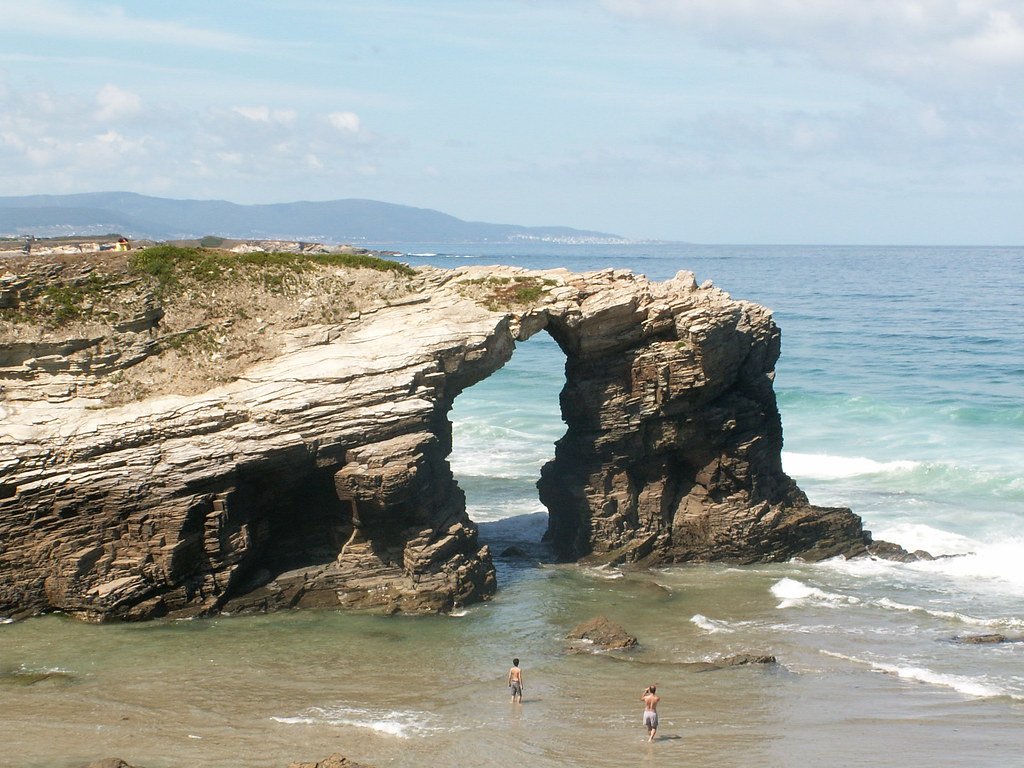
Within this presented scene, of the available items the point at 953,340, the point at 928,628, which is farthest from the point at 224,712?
the point at 953,340

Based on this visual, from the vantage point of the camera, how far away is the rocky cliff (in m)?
24.6

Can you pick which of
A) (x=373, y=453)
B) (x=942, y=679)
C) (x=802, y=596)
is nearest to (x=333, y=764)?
(x=373, y=453)

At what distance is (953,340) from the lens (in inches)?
2881

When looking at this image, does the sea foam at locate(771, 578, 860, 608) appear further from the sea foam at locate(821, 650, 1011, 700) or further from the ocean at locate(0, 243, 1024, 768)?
the sea foam at locate(821, 650, 1011, 700)

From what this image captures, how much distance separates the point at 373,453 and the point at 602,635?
250 inches

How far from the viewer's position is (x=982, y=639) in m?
25.2

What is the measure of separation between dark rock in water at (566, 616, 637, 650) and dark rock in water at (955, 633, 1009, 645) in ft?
23.7

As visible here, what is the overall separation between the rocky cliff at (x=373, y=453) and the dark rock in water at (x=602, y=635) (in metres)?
3.33

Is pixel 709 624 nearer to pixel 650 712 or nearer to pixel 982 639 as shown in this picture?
pixel 982 639

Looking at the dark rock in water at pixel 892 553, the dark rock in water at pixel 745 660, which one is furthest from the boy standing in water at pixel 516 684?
the dark rock in water at pixel 892 553

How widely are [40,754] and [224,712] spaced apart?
10.6 ft

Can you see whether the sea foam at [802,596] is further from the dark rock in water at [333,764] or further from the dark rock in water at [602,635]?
the dark rock in water at [333,764]

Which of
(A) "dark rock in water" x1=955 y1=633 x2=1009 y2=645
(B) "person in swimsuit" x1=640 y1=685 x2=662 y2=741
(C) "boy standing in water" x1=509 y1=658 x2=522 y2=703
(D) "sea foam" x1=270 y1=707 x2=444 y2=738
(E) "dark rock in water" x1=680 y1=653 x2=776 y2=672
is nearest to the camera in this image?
(B) "person in swimsuit" x1=640 y1=685 x2=662 y2=741

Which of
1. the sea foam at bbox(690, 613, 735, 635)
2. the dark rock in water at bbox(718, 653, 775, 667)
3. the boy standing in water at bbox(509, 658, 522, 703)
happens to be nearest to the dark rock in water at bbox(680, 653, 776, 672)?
the dark rock in water at bbox(718, 653, 775, 667)
